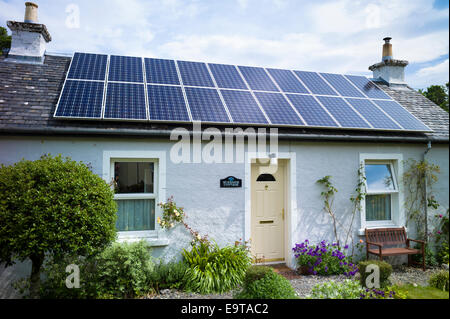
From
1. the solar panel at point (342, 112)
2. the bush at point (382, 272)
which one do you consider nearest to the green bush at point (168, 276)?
the bush at point (382, 272)

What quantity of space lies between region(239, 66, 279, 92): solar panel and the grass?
5583 mm

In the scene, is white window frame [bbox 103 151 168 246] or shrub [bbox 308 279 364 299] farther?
white window frame [bbox 103 151 168 246]

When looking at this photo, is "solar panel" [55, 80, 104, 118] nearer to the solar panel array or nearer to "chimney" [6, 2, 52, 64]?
the solar panel array

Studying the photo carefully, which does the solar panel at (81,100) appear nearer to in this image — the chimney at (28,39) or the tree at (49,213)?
the tree at (49,213)

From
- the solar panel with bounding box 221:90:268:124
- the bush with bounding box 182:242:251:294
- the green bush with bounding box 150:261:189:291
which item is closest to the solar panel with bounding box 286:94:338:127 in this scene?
the solar panel with bounding box 221:90:268:124

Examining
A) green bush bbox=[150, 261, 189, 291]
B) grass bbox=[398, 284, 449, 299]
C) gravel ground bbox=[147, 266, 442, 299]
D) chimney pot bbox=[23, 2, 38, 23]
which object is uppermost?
chimney pot bbox=[23, 2, 38, 23]

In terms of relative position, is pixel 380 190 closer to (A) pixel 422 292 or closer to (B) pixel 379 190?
(B) pixel 379 190

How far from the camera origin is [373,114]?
7.92 meters

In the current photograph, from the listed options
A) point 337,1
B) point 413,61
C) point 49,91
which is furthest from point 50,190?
point 413,61

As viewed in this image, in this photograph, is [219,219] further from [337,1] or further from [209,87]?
[337,1]

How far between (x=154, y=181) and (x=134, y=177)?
45 centimetres

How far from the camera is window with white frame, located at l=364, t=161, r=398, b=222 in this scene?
7.68 meters

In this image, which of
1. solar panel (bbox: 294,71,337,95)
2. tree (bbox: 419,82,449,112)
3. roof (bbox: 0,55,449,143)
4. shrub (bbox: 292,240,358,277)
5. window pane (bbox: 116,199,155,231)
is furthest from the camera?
tree (bbox: 419,82,449,112)

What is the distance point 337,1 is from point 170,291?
8397mm
